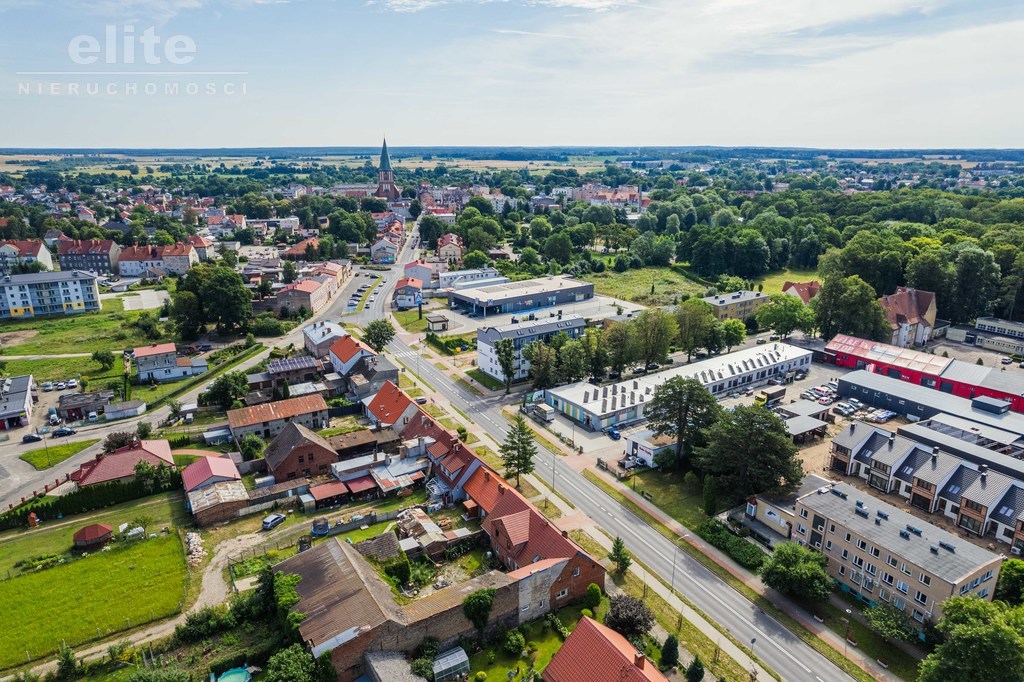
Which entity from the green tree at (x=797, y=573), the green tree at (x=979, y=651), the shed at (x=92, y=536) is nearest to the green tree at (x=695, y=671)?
the green tree at (x=797, y=573)

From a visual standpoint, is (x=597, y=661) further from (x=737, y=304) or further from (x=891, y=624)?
(x=737, y=304)

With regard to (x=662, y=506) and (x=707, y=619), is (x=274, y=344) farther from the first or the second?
(x=707, y=619)

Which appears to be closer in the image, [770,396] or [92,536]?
[92,536]

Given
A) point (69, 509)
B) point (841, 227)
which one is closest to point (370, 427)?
point (69, 509)

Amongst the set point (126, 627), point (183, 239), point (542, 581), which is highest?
point (183, 239)

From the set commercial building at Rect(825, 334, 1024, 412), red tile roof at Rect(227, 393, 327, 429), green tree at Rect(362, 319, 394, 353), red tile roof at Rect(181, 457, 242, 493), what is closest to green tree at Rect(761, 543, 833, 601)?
red tile roof at Rect(181, 457, 242, 493)

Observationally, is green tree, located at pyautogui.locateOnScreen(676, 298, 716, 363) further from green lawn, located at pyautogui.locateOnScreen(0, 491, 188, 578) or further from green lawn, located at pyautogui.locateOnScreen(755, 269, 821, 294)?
green lawn, located at pyautogui.locateOnScreen(0, 491, 188, 578)

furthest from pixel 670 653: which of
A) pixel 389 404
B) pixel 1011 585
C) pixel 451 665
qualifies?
pixel 389 404

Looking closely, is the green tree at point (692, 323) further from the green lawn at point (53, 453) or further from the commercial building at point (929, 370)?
the green lawn at point (53, 453)
